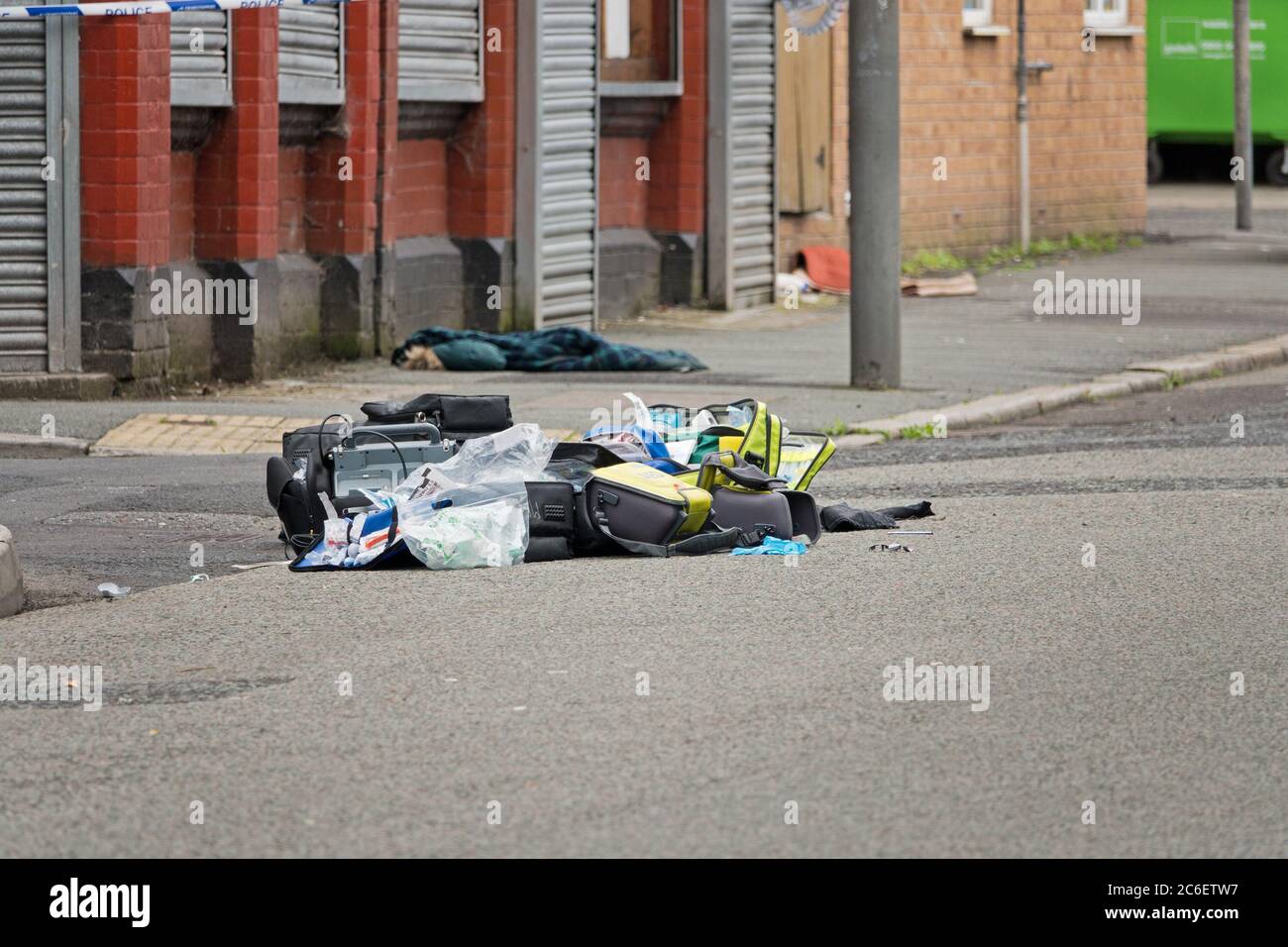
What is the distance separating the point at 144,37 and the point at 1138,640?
8.38 meters

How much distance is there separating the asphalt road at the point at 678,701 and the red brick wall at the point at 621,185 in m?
10.1

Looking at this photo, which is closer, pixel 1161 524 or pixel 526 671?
pixel 526 671

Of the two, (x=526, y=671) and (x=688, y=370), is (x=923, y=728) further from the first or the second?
(x=688, y=370)

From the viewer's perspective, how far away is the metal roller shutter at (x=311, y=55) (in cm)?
1526

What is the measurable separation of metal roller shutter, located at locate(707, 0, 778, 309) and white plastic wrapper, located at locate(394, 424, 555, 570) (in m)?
11.7

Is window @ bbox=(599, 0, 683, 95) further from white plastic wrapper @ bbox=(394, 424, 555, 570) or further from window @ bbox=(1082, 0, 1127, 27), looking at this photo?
white plastic wrapper @ bbox=(394, 424, 555, 570)

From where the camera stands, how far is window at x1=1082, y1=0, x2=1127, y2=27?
→ 27.8 meters

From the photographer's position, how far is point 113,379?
1380 centimetres

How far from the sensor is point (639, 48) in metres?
20.1

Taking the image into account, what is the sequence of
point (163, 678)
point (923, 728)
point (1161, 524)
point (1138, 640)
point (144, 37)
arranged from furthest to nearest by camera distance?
point (144, 37) → point (1161, 524) → point (1138, 640) → point (163, 678) → point (923, 728)

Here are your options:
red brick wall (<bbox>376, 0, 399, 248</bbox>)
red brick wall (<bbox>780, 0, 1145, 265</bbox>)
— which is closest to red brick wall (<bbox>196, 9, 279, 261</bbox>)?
red brick wall (<bbox>376, 0, 399, 248</bbox>)

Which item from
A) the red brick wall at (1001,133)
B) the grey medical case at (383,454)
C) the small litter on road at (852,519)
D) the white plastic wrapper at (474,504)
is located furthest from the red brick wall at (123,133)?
the red brick wall at (1001,133)

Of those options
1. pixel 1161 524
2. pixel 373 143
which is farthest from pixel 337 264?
pixel 1161 524

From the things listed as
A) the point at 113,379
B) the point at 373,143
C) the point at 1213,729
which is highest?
the point at 373,143
